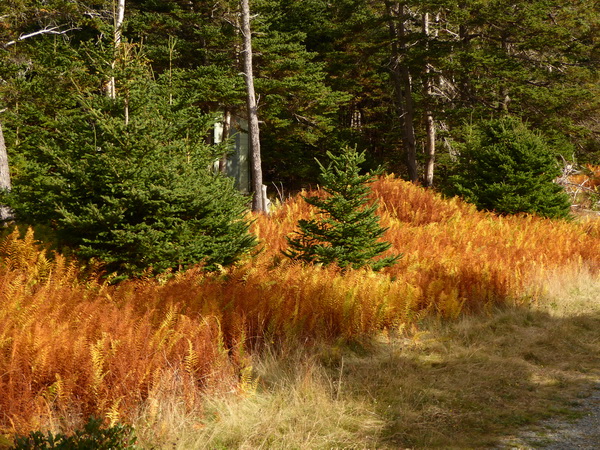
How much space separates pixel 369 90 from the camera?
25594 millimetres

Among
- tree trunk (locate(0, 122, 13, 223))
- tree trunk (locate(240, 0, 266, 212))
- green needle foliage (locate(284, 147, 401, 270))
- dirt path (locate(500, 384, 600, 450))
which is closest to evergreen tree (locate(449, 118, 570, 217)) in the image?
tree trunk (locate(240, 0, 266, 212))

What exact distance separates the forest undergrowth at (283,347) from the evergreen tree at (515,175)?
569cm

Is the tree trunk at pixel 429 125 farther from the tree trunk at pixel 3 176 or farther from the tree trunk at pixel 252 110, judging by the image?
the tree trunk at pixel 3 176

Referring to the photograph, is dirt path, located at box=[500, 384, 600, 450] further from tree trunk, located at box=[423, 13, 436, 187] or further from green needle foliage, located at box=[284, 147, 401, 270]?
tree trunk, located at box=[423, 13, 436, 187]

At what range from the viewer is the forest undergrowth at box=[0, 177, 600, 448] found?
3.92m

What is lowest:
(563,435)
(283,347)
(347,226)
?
(563,435)

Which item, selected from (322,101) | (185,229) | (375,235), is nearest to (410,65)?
(322,101)

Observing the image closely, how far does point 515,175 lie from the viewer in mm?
13992

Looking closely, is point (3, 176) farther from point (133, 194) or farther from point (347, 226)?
point (347, 226)

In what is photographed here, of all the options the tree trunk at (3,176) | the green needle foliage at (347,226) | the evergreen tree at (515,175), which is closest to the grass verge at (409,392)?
the green needle foliage at (347,226)

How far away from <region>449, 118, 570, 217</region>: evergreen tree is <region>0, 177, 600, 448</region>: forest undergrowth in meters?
5.69

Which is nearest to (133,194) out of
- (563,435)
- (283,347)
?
(283,347)

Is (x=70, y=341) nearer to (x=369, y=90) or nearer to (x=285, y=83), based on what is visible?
(x=285, y=83)

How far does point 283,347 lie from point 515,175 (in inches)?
432
